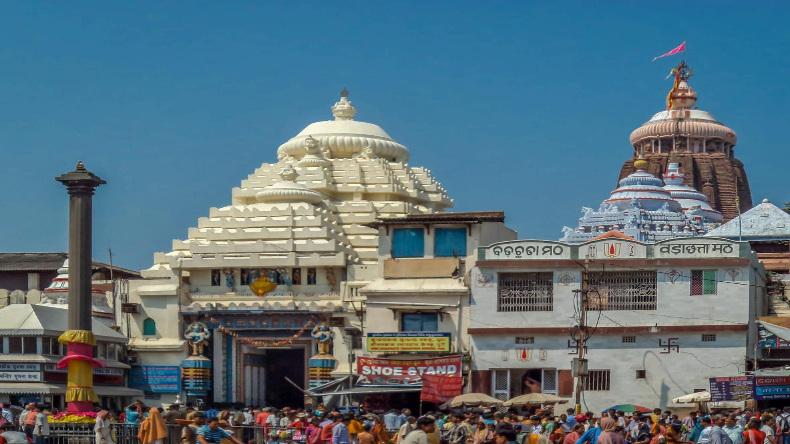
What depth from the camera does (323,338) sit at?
55750 mm

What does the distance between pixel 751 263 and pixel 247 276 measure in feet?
61.0

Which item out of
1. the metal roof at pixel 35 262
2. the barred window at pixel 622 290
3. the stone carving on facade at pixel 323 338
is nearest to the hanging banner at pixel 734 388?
the barred window at pixel 622 290

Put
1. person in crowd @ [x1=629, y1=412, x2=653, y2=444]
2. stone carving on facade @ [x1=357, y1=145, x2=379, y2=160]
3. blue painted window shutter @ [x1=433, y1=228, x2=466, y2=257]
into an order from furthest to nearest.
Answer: stone carving on facade @ [x1=357, y1=145, x2=379, y2=160] < blue painted window shutter @ [x1=433, y1=228, x2=466, y2=257] < person in crowd @ [x1=629, y1=412, x2=653, y2=444]

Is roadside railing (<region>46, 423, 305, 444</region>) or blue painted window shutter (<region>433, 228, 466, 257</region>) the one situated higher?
blue painted window shutter (<region>433, 228, 466, 257</region>)

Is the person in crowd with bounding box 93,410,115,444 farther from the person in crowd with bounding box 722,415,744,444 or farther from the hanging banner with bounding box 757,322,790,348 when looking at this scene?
the hanging banner with bounding box 757,322,790,348

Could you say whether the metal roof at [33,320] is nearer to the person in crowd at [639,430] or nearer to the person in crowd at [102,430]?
the person in crowd at [102,430]

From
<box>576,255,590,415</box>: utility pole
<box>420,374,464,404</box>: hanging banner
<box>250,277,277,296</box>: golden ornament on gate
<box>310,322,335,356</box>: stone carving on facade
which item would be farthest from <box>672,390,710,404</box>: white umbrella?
<box>250,277,277,296</box>: golden ornament on gate

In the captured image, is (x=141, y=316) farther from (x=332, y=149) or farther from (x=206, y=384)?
(x=332, y=149)

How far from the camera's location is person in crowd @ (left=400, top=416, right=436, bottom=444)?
23.7m

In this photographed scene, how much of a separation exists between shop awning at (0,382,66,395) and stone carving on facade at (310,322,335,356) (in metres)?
9.17

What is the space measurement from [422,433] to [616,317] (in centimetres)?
2654

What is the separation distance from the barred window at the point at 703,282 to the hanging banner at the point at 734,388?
741 cm

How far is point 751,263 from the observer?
4931 centimetres

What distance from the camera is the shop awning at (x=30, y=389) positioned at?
166ft
